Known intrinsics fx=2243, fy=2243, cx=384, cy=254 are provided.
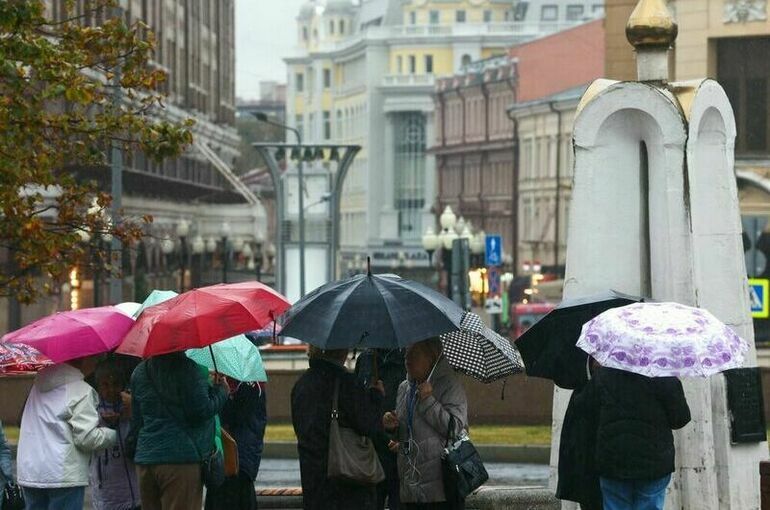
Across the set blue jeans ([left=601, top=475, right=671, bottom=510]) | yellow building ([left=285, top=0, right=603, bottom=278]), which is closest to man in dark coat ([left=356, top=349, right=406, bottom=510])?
blue jeans ([left=601, top=475, right=671, bottom=510])

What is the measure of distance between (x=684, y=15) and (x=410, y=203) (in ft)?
447

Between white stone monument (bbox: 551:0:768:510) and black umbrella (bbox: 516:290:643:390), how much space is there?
43.9 inches

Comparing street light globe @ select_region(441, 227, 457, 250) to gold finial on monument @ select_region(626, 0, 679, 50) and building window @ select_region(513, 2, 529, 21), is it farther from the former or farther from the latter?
building window @ select_region(513, 2, 529, 21)

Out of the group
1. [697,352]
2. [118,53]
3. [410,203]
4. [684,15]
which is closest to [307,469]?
[697,352]

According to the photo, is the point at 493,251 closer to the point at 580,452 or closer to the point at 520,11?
the point at 580,452

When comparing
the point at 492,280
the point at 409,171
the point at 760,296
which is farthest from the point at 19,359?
the point at 409,171

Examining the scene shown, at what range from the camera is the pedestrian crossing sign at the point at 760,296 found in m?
43.6

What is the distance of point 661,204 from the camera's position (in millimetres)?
14398

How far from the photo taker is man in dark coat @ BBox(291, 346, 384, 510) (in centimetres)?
1250

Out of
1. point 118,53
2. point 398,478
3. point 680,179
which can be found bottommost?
point 398,478

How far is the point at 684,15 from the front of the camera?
145 ft

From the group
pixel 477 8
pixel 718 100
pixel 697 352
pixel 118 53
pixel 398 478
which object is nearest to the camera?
pixel 697 352

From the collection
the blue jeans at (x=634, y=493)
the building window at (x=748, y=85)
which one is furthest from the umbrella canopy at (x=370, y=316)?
the building window at (x=748, y=85)

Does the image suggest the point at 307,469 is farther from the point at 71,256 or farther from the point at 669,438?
the point at 71,256
